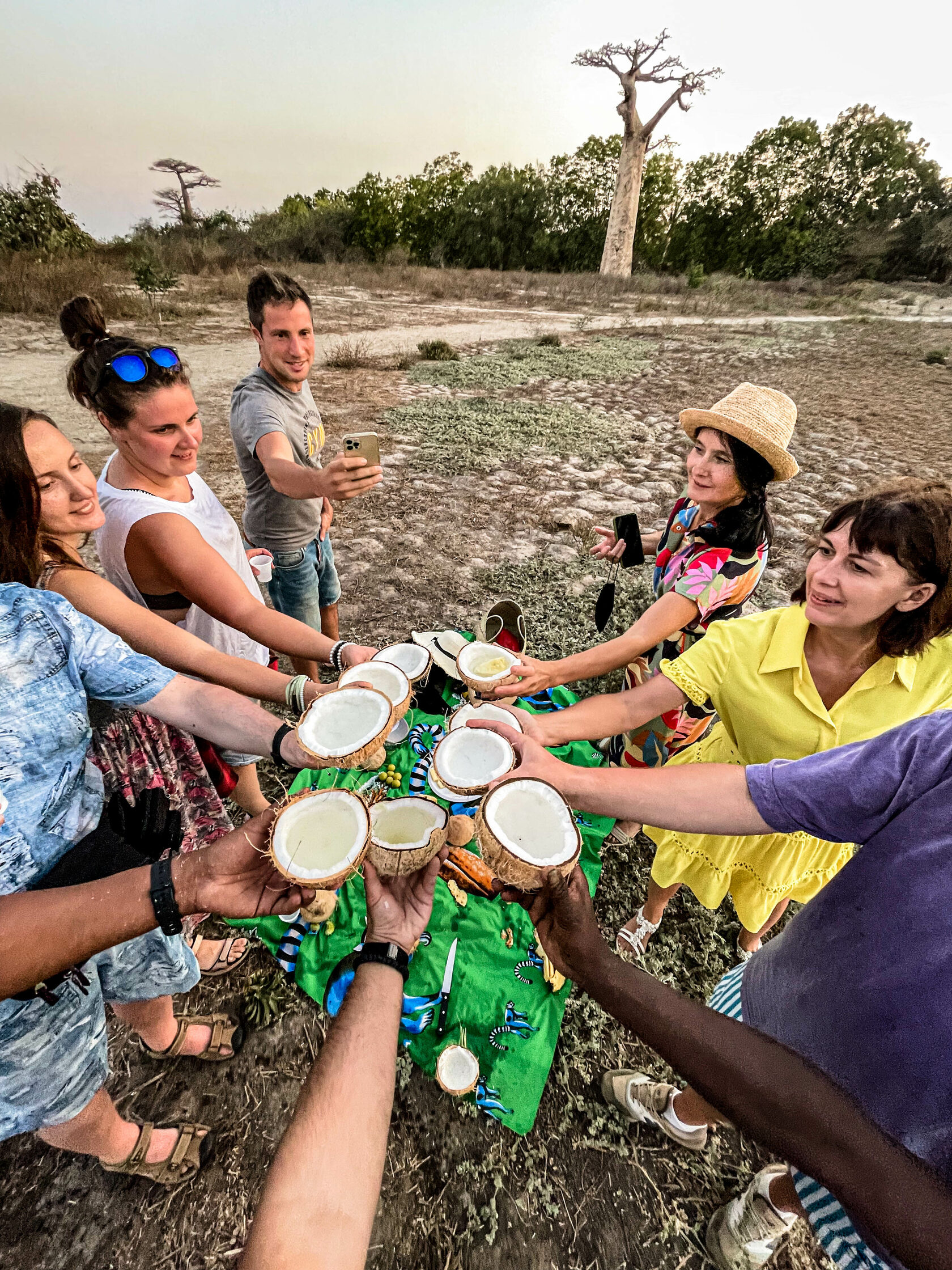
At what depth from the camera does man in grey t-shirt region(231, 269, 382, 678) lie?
9.43 feet

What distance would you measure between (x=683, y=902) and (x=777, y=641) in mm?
1730

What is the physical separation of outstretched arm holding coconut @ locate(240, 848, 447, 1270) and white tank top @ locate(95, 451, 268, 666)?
161cm

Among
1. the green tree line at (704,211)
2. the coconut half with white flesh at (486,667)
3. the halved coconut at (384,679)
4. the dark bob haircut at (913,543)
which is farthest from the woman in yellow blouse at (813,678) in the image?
the green tree line at (704,211)

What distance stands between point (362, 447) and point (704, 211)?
155 ft

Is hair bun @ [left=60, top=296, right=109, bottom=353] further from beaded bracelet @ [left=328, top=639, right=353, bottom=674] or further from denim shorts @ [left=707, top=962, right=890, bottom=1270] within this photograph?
denim shorts @ [left=707, top=962, right=890, bottom=1270]

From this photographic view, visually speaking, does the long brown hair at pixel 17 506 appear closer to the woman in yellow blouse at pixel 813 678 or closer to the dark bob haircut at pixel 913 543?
the woman in yellow blouse at pixel 813 678

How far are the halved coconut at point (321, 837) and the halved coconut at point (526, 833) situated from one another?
409 mm

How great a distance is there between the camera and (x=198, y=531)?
2271 mm

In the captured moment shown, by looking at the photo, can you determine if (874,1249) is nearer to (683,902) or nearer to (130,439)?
(683,902)

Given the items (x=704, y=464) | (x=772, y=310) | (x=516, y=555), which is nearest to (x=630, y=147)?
(x=772, y=310)

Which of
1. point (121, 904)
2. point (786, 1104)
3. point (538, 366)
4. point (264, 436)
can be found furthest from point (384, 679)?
point (538, 366)

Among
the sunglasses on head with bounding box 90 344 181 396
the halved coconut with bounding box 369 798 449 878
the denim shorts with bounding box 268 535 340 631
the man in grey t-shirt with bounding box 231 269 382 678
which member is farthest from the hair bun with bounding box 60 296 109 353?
the halved coconut with bounding box 369 798 449 878

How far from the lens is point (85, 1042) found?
1.58 m

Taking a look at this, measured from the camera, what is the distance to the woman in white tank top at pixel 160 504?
85.4 inches
